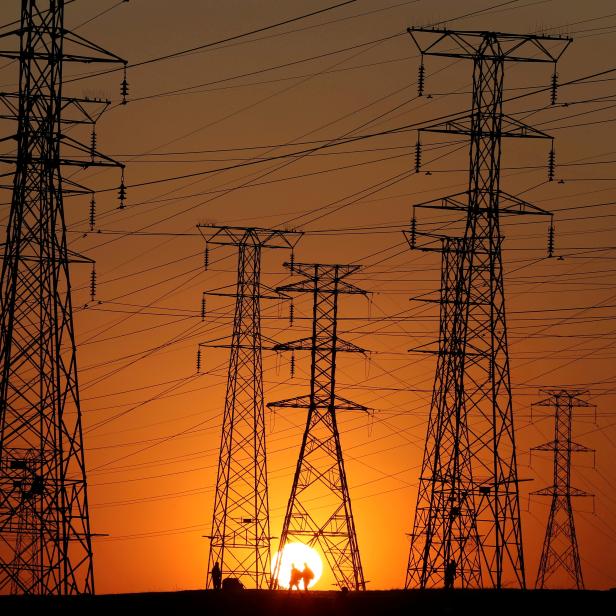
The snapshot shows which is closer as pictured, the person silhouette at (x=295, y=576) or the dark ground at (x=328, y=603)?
the dark ground at (x=328, y=603)

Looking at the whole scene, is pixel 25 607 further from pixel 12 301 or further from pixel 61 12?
pixel 61 12

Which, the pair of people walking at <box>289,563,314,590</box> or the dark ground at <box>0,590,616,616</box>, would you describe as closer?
the dark ground at <box>0,590,616,616</box>

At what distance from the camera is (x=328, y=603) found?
50.2m

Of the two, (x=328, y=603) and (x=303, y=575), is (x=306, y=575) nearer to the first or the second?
(x=303, y=575)

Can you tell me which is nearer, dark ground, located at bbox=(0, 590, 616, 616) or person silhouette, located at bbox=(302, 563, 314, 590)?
dark ground, located at bbox=(0, 590, 616, 616)

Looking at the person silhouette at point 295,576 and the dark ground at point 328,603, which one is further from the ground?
the person silhouette at point 295,576

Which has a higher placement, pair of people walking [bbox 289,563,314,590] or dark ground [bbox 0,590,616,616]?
pair of people walking [bbox 289,563,314,590]

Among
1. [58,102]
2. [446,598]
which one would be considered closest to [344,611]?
[446,598]

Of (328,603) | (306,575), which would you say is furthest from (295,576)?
(328,603)

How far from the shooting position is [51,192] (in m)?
50.7

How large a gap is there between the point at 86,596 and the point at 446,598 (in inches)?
396

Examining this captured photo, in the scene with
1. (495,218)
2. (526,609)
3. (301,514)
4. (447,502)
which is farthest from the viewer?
(301,514)

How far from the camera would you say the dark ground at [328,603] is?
4800 centimetres

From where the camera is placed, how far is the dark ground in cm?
4800
